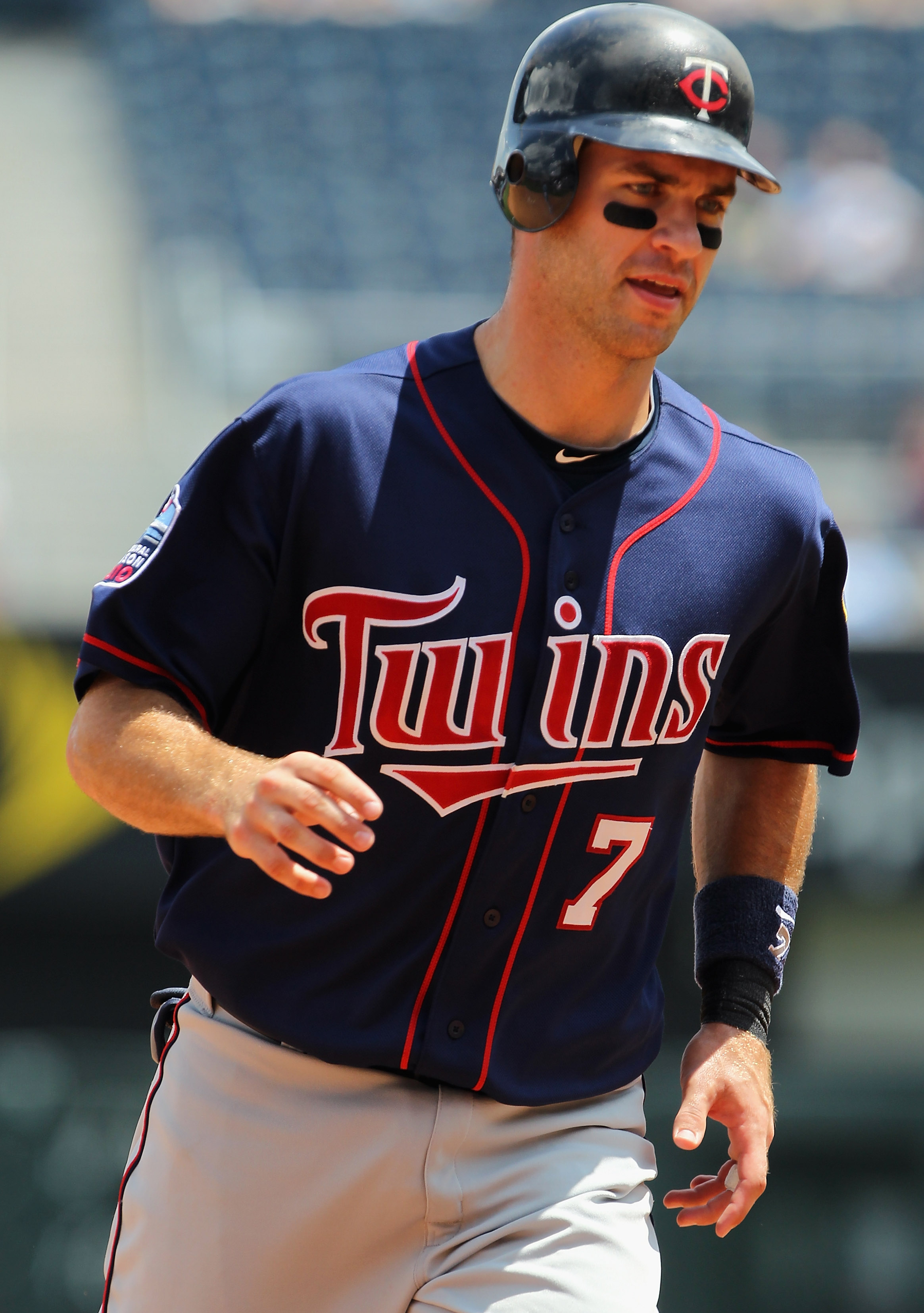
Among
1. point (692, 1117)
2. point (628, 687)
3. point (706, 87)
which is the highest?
point (706, 87)

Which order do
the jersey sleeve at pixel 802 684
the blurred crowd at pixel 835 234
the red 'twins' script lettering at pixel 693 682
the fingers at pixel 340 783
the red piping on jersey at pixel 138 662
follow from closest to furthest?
the fingers at pixel 340 783, the red piping on jersey at pixel 138 662, the red 'twins' script lettering at pixel 693 682, the jersey sleeve at pixel 802 684, the blurred crowd at pixel 835 234

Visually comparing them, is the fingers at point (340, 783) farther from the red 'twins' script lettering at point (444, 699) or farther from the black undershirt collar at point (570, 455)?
the black undershirt collar at point (570, 455)

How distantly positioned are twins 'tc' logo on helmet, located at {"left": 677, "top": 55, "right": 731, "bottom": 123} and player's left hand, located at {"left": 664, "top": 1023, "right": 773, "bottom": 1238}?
121 centimetres

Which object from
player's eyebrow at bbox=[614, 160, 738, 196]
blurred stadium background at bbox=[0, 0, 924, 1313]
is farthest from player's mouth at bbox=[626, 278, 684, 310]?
blurred stadium background at bbox=[0, 0, 924, 1313]

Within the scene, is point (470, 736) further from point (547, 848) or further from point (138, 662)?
point (138, 662)

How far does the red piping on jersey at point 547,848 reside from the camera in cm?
196

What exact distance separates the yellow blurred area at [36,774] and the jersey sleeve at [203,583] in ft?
10.6

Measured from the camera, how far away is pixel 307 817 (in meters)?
1.50

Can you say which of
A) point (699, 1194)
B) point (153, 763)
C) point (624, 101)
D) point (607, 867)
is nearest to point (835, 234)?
point (624, 101)

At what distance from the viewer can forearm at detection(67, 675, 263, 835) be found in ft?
5.49

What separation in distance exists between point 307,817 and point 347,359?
20.6 feet

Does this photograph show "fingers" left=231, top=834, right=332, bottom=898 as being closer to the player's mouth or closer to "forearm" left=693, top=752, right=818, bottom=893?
the player's mouth

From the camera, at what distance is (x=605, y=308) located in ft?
6.48

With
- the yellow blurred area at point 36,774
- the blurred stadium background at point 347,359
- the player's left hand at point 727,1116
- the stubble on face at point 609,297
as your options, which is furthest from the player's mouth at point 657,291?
the yellow blurred area at point 36,774
